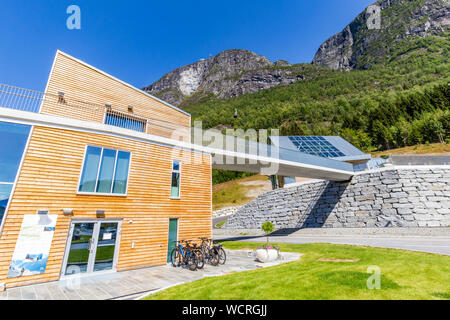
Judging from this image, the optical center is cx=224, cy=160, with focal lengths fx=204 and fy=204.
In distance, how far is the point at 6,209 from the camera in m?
7.10

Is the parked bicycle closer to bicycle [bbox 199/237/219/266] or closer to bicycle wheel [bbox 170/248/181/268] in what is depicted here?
Answer: bicycle [bbox 199/237/219/266]

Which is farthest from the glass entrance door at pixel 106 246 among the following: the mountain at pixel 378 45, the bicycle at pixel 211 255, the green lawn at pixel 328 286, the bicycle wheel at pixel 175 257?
the mountain at pixel 378 45

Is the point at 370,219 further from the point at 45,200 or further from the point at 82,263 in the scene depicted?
the point at 45,200

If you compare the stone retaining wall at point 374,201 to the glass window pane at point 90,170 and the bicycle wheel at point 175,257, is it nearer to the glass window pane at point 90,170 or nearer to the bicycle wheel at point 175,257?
Result: the bicycle wheel at point 175,257

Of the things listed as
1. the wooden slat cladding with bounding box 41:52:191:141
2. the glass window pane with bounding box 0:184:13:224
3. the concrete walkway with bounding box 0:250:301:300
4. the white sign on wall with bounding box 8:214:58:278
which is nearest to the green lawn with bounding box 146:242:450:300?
the concrete walkway with bounding box 0:250:301:300

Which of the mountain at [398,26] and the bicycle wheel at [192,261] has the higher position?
the mountain at [398,26]

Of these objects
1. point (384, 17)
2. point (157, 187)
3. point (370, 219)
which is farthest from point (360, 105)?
point (384, 17)

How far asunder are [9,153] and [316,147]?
91.4 feet

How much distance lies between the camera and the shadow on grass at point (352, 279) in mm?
5175

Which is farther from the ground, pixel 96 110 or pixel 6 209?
pixel 96 110

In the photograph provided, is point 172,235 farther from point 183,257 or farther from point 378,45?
point 378,45

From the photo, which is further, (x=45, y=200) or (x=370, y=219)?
(x=370, y=219)

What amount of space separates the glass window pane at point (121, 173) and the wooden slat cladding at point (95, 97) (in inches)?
129
